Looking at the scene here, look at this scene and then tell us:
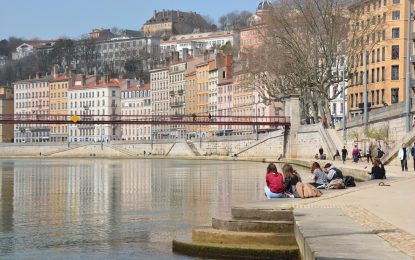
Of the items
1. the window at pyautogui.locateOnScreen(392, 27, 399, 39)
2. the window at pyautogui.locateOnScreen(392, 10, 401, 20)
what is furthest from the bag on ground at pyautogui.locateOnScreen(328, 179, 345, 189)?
the window at pyautogui.locateOnScreen(392, 27, 399, 39)

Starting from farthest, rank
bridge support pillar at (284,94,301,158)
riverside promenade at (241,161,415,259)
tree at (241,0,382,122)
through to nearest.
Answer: bridge support pillar at (284,94,301,158) < tree at (241,0,382,122) < riverside promenade at (241,161,415,259)

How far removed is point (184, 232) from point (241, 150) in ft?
292

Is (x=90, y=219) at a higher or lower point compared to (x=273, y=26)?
lower

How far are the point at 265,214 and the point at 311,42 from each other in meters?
60.7

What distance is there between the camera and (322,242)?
15.8m

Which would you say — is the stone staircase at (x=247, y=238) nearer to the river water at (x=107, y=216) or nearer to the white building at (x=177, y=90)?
the river water at (x=107, y=216)

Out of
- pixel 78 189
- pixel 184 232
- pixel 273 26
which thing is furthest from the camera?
pixel 273 26

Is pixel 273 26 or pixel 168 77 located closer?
pixel 273 26

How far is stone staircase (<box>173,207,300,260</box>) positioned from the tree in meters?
56.6

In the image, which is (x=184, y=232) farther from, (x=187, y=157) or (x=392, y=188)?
(x=187, y=157)

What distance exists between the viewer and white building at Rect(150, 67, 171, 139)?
19100 centimetres

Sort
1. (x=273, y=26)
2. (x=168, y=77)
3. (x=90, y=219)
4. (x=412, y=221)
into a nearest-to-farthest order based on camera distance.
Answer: (x=412, y=221) → (x=90, y=219) → (x=273, y=26) → (x=168, y=77)

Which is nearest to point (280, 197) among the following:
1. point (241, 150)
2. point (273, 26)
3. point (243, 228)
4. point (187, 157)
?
point (243, 228)

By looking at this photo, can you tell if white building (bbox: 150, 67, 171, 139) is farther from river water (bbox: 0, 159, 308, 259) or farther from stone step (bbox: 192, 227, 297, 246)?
stone step (bbox: 192, 227, 297, 246)
